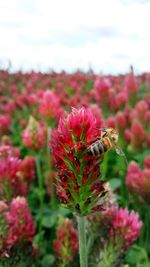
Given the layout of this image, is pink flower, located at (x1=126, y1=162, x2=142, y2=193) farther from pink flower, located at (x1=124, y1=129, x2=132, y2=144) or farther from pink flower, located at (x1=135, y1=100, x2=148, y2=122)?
pink flower, located at (x1=135, y1=100, x2=148, y2=122)

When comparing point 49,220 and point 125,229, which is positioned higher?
point 125,229

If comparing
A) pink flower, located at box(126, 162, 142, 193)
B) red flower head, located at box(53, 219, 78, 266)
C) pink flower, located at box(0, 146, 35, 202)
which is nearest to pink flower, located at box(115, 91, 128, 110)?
pink flower, located at box(126, 162, 142, 193)

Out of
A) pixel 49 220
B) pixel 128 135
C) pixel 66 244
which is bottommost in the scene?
pixel 49 220

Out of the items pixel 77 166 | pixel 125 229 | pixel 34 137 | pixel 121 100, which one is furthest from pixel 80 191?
pixel 121 100

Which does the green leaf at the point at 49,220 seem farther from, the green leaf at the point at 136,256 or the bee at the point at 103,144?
the bee at the point at 103,144

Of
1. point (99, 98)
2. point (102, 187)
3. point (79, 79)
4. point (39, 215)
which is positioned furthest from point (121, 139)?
point (79, 79)

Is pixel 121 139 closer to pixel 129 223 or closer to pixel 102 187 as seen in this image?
pixel 129 223

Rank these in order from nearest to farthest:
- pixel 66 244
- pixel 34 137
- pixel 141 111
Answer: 1. pixel 66 244
2. pixel 34 137
3. pixel 141 111

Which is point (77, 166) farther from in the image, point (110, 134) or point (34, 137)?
point (34, 137)
